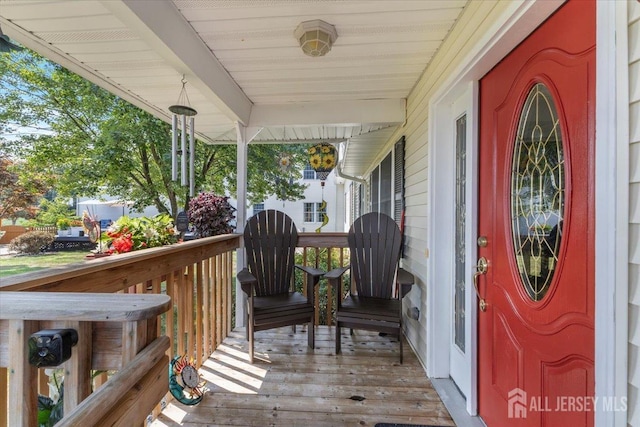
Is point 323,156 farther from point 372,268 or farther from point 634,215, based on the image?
point 634,215

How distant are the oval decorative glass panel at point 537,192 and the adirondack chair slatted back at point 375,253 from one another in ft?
4.80

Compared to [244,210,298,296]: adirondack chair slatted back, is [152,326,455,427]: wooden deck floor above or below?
below

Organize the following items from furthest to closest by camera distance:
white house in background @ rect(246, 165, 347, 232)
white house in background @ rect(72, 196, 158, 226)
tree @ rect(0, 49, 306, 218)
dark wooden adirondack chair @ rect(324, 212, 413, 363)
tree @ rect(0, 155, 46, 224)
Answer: white house in background @ rect(246, 165, 347, 232) → white house in background @ rect(72, 196, 158, 226) → tree @ rect(0, 49, 306, 218) → tree @ rect(0, 155, 46, 224) → dark wooden adirondack chair @ rect(324, 212, 413, 363)

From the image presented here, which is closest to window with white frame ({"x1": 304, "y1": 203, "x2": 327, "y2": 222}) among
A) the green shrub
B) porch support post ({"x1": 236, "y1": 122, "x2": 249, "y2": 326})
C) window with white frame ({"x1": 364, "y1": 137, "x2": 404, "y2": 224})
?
window with white frame ({"x1": 364, "y1": 137, "x2": 404, "y2": 224})

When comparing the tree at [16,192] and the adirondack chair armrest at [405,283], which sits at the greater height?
the tree at [16,192]

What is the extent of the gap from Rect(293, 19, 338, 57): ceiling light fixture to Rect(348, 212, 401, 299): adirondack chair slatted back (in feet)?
5.19

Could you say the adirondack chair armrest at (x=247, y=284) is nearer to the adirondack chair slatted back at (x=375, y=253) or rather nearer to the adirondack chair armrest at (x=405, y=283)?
the adirondack chair slatted back at (x=375, y=253)

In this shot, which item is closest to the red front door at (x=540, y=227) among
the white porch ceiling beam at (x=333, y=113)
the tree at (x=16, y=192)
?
the white porch ceiling beam at (x=333, y=113)

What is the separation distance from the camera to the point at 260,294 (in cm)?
290

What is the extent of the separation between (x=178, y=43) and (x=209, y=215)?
1.68 m

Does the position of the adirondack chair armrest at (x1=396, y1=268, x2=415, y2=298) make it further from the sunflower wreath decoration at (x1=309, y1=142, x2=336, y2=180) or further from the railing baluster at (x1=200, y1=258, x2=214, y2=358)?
the sunflower wreath decoration at (x1=309, y1=142, x2=336, y2=180)

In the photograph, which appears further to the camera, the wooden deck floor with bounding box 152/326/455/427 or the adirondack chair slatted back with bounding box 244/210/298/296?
the adirondack chair slatted back with bounding box 244/210/298/296

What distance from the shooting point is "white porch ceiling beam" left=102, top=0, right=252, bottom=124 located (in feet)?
4.49

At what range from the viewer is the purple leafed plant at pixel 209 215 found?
117 inches
